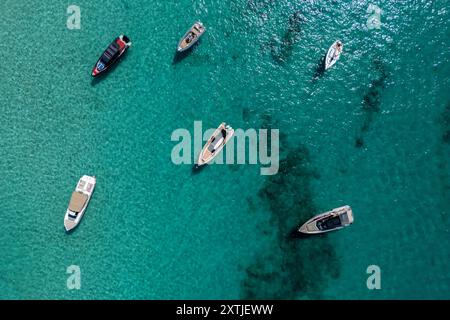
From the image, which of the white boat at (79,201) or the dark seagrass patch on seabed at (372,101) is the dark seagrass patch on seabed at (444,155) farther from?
the white boat at (79,201)

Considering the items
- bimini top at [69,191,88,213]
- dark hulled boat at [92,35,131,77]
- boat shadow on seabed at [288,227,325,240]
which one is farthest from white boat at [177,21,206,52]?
boat shadow on seabed at [288,227,325,240]

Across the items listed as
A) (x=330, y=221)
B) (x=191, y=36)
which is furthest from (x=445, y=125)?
(x=191, y=36)

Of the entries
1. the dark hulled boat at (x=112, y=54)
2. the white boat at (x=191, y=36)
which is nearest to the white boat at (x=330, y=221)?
the white boat at (x=191, y=36)

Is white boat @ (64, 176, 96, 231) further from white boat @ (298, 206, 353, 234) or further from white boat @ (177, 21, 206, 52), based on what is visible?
white boat @ (298, 206, 353, 234)

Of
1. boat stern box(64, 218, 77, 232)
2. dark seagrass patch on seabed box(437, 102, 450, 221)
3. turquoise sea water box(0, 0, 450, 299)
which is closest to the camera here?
boat stern box(64, 218, 77, 232)

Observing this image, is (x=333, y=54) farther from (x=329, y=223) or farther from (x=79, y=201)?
(x=79, y=201)
